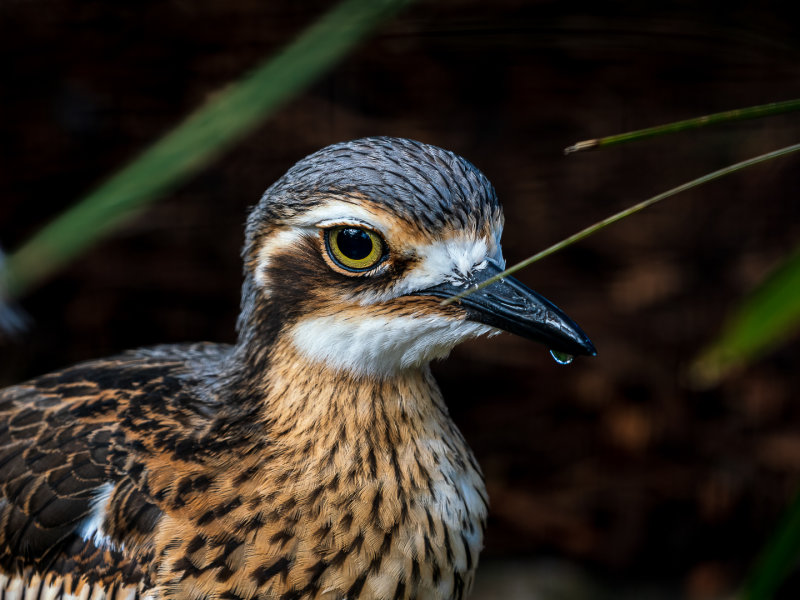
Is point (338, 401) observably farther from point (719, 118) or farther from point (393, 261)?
point (719, 118)

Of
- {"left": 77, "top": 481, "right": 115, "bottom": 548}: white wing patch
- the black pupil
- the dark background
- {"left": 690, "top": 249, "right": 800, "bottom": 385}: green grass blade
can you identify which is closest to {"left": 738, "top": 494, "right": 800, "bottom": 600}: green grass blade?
{"left": 690, "top": 249, "right": 800, "bottom": 385}: green grass blade

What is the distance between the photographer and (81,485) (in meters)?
2.11

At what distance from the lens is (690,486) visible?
436 cm

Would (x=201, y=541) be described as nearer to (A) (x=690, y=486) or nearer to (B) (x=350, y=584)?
(B) (x=350, y=584)

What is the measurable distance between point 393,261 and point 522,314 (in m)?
0.26

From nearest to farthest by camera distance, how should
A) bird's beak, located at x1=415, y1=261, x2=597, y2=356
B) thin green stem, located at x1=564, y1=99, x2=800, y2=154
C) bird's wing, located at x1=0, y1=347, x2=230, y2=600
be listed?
thin green stem, located at x1=564, y1=99, x2=800, y2=154 < bird's beak, located at x1=415, y1=261, x2=597, y2=356 < bird's wing, located at x1=0, y1=347, x2=230, y2=600

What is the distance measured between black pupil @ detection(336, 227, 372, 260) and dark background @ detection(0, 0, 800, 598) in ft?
8.37

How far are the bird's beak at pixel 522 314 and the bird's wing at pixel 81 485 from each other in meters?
0.74

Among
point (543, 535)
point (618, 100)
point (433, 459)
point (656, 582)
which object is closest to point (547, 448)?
point (543, 535)

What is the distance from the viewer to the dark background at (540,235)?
4.29 meters

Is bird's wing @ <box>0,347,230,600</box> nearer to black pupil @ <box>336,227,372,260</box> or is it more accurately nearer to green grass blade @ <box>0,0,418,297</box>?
black pupil @ <box>336,227,372,260</box>

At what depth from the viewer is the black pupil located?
1.81m

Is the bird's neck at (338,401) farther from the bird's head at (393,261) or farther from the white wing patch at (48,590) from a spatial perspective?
the white wing patch at (48,590)

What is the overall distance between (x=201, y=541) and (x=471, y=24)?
3.74 feet
